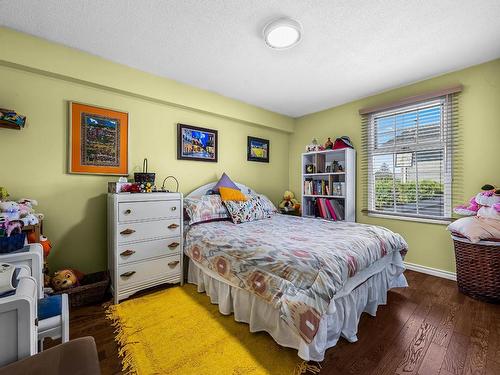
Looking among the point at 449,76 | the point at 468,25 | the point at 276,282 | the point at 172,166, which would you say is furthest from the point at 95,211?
the point at 449,76

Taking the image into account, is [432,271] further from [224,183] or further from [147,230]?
[147,230]

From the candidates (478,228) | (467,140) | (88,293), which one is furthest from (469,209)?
(88,293)

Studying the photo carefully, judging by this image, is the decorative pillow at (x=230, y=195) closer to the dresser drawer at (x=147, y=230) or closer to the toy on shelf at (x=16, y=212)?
the dresser drawer at (x=147, y=230)

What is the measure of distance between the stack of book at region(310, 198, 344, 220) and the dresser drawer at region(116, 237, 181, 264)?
2170 millimetres

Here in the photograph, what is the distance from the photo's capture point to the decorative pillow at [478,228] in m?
2.01

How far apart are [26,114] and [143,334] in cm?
216

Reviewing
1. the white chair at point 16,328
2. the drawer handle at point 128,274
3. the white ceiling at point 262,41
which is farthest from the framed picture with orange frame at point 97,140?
the white chair at point 16,328

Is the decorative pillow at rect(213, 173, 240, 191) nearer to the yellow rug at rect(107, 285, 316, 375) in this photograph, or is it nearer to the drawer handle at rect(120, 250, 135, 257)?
the drawer handle at rect(120, 250, 135, 257)

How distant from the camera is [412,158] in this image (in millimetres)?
2889

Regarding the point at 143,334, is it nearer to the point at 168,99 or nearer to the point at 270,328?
the point at 270,328

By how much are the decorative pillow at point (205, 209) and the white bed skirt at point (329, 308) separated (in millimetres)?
602

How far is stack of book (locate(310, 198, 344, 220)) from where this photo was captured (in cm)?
338

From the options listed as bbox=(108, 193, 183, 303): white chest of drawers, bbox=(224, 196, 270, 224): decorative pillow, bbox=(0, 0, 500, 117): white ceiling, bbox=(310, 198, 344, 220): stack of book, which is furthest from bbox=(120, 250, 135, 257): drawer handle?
bbox=(310, 198, 344, 220): stack of book

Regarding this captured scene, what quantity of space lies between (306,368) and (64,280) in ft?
6.80
